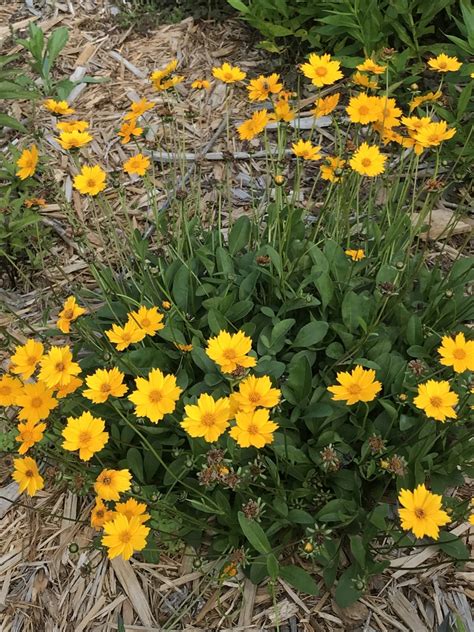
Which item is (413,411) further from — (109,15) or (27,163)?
(109,15)

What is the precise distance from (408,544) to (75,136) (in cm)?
156

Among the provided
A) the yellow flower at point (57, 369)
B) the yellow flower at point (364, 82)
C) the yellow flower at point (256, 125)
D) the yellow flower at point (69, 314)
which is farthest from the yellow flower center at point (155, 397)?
the yellow flower at point (364, 82)

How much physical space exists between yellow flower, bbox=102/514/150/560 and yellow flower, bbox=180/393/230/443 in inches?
10.8

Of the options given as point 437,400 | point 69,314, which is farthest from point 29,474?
point 437,400

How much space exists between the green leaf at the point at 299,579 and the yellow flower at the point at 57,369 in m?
0.81

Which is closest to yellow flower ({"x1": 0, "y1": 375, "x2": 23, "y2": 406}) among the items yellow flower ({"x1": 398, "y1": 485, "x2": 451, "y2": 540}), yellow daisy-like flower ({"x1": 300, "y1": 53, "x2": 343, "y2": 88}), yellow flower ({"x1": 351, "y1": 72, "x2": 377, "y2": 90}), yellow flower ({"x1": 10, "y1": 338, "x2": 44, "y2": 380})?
yellow flower ({"x1": 10, "y1": 338, "x2": 44, "y2": 380})

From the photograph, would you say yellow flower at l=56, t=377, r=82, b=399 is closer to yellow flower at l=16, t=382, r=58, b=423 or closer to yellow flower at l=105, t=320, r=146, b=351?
yellow flower at l=16, t=382, r=58, b=423

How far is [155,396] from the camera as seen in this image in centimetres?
164

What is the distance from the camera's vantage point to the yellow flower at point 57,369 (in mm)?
1658

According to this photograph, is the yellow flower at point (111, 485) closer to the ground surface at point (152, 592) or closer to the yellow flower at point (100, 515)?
the yellow flower at point (100, 515)

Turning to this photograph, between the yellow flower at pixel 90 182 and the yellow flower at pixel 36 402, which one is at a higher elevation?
the yellow flower at pixel 90 182

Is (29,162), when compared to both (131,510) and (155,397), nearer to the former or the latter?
(155,397)

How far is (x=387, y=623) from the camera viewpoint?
176 centimetres

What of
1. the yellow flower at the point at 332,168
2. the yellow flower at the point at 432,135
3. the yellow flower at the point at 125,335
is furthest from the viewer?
the yellow flower at the point at 332,168
